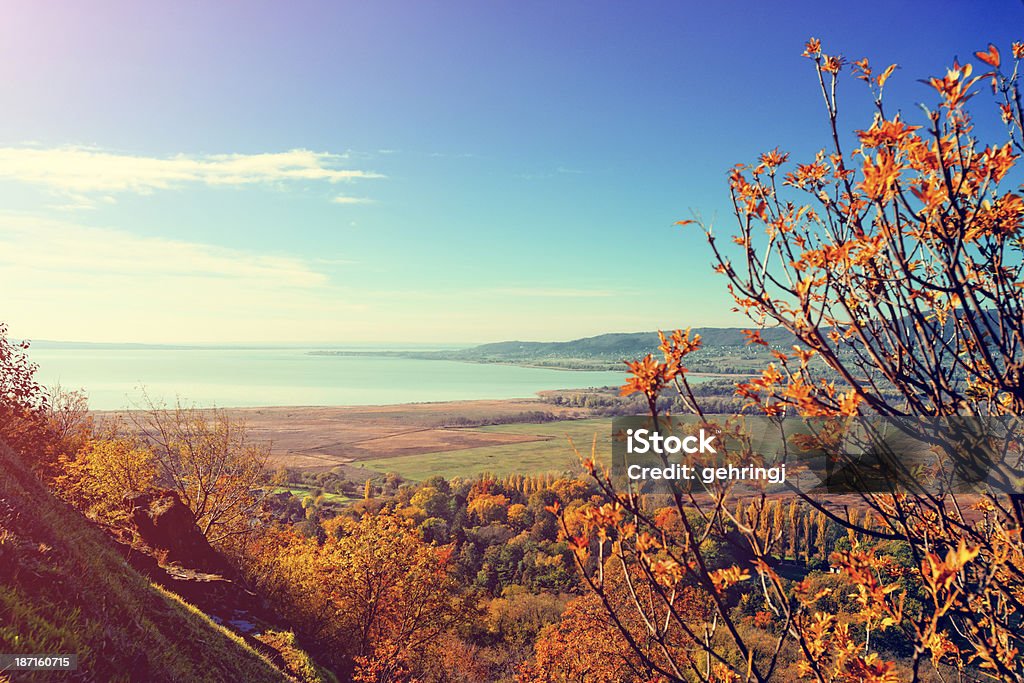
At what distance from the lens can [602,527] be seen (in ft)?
11.7

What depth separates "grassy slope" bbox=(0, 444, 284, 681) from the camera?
668 centimetres

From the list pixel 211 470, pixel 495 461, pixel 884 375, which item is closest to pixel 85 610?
pixel 884 375

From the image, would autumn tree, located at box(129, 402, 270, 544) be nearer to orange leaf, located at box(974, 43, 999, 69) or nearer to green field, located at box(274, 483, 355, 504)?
orange leaf, located at box(974, 43, 999, 69)

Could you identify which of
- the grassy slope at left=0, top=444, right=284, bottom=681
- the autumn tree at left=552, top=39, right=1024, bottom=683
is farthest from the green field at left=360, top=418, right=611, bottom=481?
the autumn tree at left=552, top=39, right=1024, bottom=683

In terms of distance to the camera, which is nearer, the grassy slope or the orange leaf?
the orange leaf

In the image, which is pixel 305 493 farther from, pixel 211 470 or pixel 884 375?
pixel 884 375

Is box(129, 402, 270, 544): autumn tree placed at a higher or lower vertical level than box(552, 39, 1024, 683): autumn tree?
lower

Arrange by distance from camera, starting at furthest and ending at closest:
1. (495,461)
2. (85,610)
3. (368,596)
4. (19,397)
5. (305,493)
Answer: (495,461) < (305,493) < (368,596) < (19,397) < (85,610)

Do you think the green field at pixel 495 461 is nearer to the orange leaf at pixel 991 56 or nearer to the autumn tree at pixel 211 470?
the autumn tree at pixel 211 470

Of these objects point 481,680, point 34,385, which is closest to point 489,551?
point 481,680

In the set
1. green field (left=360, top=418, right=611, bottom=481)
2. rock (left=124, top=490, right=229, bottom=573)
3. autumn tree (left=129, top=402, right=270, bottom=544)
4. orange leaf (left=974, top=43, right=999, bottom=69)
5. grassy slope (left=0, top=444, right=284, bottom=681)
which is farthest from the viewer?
green field (left=360, top=418, right=611, bottom=481)

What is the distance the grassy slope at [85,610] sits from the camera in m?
6.68

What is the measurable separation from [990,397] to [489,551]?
63.3 meters

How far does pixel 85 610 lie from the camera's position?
7.71 metres
